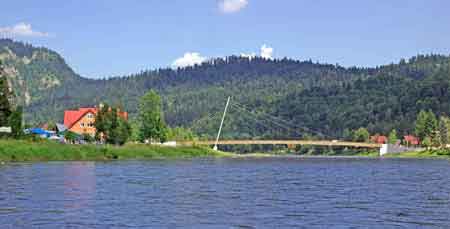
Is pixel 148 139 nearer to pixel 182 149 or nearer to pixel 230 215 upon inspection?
pixel 182 149

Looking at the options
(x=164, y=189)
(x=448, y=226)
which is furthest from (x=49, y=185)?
(x=448, y=226)

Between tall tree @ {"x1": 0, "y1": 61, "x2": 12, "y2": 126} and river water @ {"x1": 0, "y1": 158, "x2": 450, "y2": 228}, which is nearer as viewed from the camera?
river water @ {"x1": 0, "y1": 158, "x2": 450, "y2": 228}

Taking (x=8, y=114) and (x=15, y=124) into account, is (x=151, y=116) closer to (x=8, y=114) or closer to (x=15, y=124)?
(x=8, y=114)

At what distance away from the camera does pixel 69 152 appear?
319ft

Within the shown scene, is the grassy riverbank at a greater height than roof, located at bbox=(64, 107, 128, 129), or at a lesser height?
lesser

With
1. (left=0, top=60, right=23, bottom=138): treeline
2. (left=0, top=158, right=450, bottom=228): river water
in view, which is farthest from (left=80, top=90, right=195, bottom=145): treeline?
(left=0, top=158, right=450, bottom=228): river water

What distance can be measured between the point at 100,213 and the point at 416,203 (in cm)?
1587

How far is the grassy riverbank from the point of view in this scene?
84.0 m

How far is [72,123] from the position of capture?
172 meters

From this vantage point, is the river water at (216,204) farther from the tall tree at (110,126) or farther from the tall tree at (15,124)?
the tall tree at (110,126)

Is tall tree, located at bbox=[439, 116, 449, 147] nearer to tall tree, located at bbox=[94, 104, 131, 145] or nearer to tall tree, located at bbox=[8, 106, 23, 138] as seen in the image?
tall tree, located at bbox=[94, 104, 131, 145]

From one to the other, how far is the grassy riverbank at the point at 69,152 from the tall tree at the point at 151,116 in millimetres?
5085

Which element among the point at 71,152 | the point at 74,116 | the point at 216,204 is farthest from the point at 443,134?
the point at 216,204

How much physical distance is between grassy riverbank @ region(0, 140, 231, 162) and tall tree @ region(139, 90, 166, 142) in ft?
16.7
